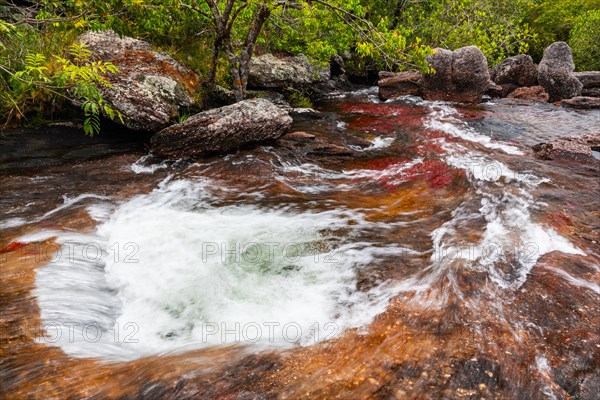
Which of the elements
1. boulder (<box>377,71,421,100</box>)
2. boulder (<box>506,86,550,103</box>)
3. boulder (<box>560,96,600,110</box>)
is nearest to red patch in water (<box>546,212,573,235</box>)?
boulder (<box>377,71,421,100</box>)

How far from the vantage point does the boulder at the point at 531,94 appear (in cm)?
1445

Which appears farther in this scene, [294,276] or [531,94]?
[531,94]

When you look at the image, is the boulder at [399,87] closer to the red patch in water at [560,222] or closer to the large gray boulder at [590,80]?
the large gray boulder at [590,80]

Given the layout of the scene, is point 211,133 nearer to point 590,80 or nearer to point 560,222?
point 560,222

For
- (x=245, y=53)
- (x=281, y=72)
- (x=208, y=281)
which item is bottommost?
(x=208, y=281)

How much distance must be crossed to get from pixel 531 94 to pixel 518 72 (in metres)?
2.01

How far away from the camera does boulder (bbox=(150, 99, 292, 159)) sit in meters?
6.95

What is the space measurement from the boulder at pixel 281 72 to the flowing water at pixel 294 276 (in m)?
5.07

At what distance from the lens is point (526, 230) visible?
14.9 ft

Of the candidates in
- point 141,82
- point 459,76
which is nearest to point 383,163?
point 141,82

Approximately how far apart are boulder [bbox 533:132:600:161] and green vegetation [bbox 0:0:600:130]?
320 cm

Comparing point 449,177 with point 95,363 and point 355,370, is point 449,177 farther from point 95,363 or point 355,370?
point 95,363

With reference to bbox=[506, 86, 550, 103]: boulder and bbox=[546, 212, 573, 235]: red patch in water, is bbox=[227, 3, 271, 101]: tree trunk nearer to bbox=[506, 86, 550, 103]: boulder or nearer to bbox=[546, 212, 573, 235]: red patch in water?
bbox=[546, 212, 573, 235]: red patch in water

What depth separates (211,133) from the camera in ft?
22.8
